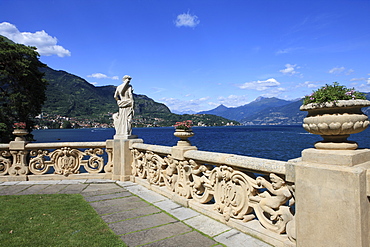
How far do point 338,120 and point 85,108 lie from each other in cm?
16091

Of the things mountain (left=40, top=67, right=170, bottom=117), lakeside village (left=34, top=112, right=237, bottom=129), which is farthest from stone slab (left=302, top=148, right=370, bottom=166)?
mountain (left=40, top=67, right=170, bottom=117)

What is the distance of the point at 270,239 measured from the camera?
313 cm

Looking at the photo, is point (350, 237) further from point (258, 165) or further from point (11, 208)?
point (11, 208)

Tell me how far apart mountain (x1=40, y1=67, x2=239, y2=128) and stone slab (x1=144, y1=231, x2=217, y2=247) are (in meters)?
90.7

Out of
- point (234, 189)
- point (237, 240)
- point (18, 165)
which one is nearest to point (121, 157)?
point (18, 165)

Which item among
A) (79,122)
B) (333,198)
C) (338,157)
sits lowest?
(333,198)

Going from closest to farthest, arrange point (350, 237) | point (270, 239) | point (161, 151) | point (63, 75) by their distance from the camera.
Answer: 1. point (350, 237)
2. point (270, 239)
3. point (161, 151)
4. point (63, 75)

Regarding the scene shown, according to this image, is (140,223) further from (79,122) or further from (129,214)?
(79,122)

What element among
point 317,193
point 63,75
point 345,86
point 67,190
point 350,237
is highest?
point 63,75

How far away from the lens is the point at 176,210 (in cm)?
458

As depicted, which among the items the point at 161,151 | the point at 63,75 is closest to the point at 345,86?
the point at 161,151

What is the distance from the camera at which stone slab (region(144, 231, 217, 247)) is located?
320 cm

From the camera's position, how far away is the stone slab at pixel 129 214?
4160mm

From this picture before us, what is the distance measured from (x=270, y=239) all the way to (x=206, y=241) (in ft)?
2.76
